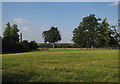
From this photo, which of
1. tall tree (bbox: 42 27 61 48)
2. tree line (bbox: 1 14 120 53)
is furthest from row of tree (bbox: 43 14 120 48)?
tall tree (bbox: 42 27 61 48)

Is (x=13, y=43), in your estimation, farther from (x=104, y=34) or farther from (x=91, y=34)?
(x=104, y=34)

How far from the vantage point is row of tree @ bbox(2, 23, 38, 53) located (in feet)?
139

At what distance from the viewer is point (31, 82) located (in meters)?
4.36

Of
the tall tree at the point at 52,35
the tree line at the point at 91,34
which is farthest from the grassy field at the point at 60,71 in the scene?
the tall tree at the point at 52,35

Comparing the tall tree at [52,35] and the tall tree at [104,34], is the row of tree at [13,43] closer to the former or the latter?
the tall tree at [52,35]

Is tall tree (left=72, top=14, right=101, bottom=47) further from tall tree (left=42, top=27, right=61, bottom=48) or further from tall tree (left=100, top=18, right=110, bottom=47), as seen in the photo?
tall tree (left=42, top=27, right=61, bottom=48)

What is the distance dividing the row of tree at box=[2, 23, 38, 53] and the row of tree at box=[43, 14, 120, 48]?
794 inches

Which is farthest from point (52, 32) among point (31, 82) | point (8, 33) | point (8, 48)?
point (31, 82)

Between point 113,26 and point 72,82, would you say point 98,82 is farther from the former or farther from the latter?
point 113,26

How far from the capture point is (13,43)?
44625 mm

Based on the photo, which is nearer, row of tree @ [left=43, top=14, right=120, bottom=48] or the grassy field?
the grassy field

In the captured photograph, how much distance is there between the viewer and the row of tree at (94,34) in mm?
56500

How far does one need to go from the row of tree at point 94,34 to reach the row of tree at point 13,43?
20168mm

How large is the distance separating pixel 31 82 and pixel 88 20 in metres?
A: 58.2
